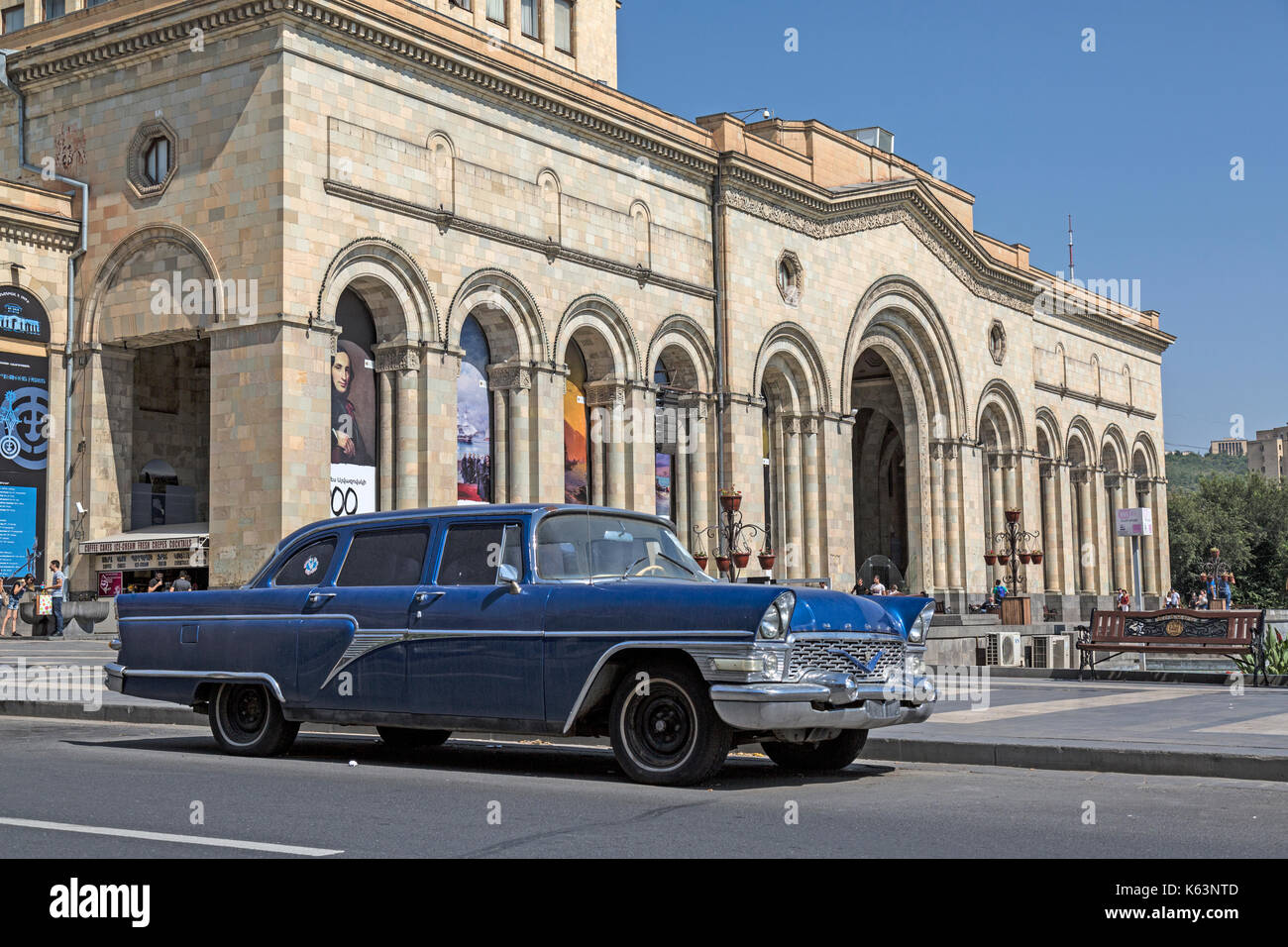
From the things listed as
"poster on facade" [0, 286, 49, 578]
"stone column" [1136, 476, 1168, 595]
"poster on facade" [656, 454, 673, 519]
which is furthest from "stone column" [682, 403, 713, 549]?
"stone column" [1136, 476, 1168, 595]

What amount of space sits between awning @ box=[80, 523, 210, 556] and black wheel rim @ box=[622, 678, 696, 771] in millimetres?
19744

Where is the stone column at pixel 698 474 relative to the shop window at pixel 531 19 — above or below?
below

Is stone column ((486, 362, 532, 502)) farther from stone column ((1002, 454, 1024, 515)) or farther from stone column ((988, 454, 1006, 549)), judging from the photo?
stone column ((1002, 454, 1024, 515))

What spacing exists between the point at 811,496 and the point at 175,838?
116 ft

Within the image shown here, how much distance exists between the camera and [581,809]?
316 inches

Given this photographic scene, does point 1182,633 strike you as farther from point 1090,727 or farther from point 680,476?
point 680,476

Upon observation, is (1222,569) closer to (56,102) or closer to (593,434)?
(593,434)

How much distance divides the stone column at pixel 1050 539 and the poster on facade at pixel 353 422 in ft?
108

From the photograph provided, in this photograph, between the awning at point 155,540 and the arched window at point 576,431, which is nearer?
the awning at point 155,540

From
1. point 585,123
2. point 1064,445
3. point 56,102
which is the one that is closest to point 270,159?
point 56,102

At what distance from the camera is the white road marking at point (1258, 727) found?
11289mm

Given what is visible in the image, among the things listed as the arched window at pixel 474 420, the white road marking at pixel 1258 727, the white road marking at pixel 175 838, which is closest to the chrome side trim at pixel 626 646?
the white road marking at pixel 175 838

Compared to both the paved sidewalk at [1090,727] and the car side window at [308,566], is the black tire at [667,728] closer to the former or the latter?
the paved sidewalk at [1090,727]
